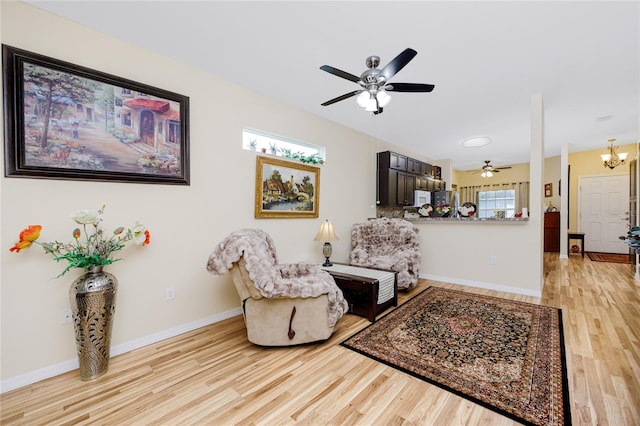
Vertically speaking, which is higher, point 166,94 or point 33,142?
point 166,94

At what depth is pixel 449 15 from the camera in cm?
210

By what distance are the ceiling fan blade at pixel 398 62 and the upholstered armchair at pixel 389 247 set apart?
2.49 metres

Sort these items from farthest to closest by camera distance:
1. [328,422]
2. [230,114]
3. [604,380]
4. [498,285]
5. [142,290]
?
[498,285] < [230,114] < [142,290] < [604,380] < [328,422]

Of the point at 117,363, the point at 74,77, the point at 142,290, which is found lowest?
the point at 117,363

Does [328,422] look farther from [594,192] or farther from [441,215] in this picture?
Result: [594,192]

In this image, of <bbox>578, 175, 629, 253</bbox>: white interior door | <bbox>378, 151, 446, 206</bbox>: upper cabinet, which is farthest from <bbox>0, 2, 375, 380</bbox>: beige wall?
<bbox>578, 175, 629, 253</bbox>: white interior door

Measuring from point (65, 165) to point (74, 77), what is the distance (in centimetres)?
69

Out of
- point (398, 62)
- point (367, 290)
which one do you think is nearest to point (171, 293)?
point (367, 290)

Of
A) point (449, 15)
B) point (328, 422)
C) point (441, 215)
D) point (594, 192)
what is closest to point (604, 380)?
point (328, 422)

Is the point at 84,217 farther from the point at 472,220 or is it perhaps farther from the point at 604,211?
the point at 604,211

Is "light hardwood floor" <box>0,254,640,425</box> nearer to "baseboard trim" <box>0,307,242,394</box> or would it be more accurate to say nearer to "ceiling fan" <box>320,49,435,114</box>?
"baseboard trim" <box>0,307,242,394</box>

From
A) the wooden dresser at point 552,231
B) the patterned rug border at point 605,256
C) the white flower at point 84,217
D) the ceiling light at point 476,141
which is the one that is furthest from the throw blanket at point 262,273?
the wooden dresser at point 552,231

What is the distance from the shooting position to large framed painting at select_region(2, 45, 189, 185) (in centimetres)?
187

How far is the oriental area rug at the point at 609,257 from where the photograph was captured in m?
5.86
